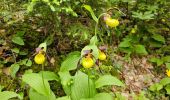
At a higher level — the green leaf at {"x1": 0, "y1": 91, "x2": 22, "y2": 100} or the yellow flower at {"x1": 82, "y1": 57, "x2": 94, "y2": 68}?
the yellow flower at {"x1": 82, "y1": 57, "x2": 94, "y2": 68}

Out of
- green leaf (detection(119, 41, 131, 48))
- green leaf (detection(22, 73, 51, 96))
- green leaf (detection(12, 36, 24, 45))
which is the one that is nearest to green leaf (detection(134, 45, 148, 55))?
green leaf (detection(119, 41, 131, 48))

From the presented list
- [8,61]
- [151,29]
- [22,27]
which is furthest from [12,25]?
→ [151,29]

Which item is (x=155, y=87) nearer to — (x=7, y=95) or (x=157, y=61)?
(x=157, y=61)

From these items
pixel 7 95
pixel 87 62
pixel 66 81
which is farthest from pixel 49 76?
pixel 87 62

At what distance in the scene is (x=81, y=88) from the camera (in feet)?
10.7

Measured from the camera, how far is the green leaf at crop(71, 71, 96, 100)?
3.23 m

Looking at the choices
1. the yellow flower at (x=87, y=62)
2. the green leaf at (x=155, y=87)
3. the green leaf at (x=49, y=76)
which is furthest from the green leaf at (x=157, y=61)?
the yellow flower at (x=87, y=62)

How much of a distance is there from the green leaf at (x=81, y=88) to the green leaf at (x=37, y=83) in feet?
0.96

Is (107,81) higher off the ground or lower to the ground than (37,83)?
lower

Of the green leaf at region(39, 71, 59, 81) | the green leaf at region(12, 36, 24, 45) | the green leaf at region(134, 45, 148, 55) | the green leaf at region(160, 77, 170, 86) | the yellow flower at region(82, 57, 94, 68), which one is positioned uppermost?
the yellow flower at region(82, 57, 94, 68)

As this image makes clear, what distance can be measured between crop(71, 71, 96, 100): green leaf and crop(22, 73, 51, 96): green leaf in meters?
0.29

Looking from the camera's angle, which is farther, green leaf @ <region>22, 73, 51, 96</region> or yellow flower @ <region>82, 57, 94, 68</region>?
green leaf @ <region>22, 73, 51, 96</region>

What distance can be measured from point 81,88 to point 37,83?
0.48 metres

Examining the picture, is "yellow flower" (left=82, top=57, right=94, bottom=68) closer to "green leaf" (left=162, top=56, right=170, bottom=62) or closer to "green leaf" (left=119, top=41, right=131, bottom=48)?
"green leaf" (left=119, top=41, right=131, bottom=48)
